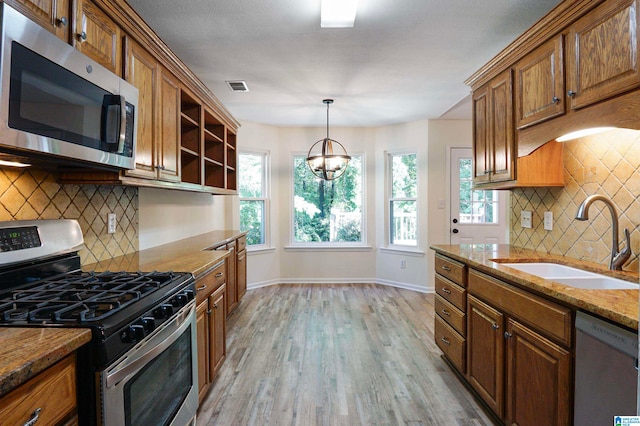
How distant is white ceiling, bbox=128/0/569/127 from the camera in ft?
7.18

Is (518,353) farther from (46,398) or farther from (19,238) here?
(19,238)

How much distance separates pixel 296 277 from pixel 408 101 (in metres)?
3.08

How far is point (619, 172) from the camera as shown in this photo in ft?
6.21

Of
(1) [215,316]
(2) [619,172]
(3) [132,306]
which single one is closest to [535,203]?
Answer: (2) [619,172]

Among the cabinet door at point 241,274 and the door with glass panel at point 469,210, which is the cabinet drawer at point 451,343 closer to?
the cabinet door at point 241,274

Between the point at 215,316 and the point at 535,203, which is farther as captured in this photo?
the point at 535,203

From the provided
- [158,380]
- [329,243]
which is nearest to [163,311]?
[158,380]

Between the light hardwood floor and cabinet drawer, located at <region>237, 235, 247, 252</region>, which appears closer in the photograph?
the light hardwood floor

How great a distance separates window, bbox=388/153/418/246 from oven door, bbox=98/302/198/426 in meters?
3.99

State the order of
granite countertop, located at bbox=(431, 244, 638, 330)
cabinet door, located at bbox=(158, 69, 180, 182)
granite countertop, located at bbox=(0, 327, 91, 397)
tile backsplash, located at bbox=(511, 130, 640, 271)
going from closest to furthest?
granite countertop, located at bbox=(0, 327, 91, 397) < granite countertop, located at bbox=(431, 244, 638, 330) < tile backsplash, located at bbox=(511, 130, 640, 271) < cabinet door, located at bbox=(158, 69, 180, 182)

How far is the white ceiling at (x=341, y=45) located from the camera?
2189 millimetres

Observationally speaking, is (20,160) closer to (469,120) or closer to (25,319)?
(25,319)

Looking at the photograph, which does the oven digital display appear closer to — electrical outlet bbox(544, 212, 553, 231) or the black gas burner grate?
the black gas burner grate

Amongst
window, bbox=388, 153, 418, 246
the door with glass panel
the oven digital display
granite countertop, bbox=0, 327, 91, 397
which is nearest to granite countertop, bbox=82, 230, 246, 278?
the oven digital display
